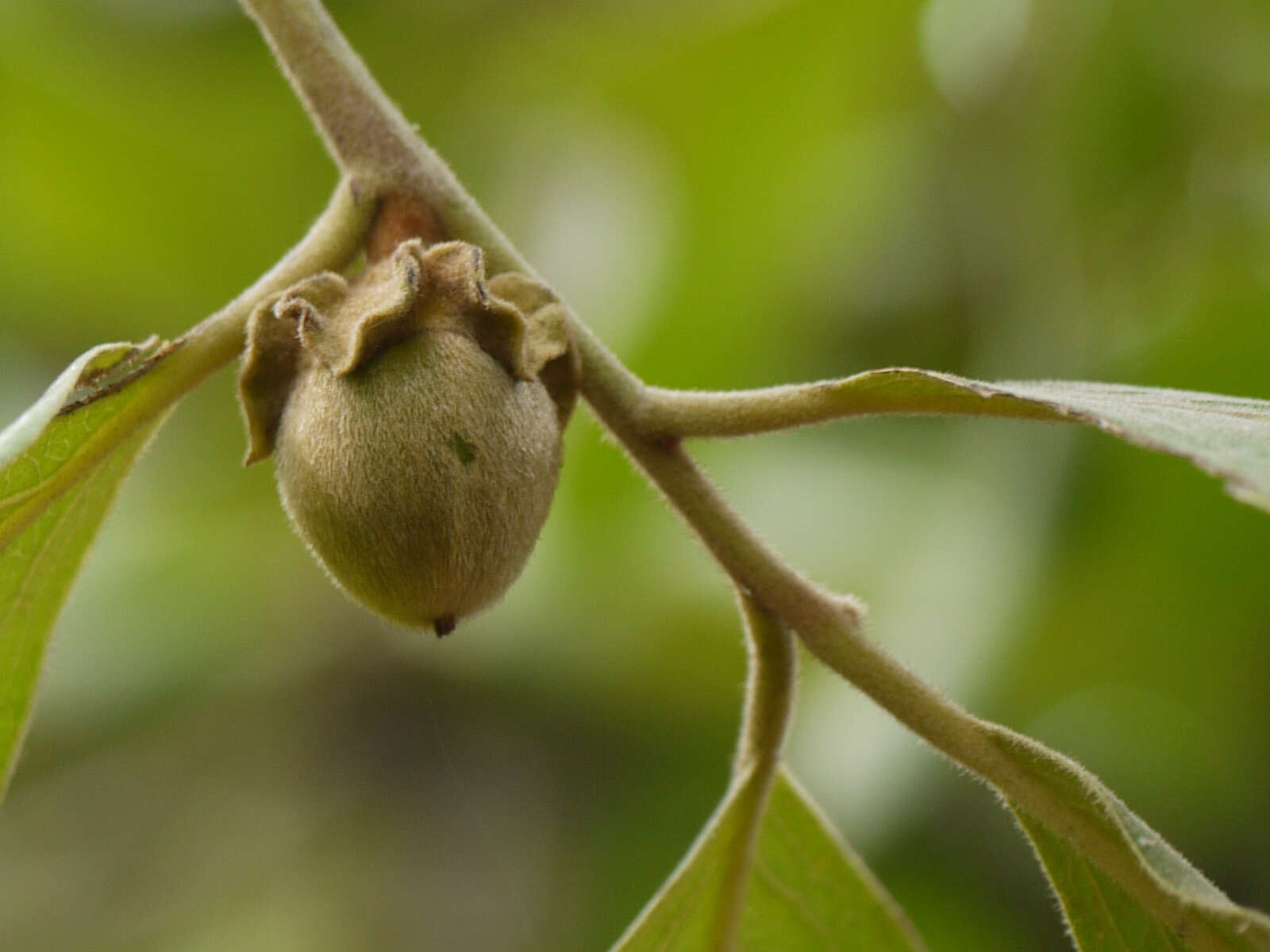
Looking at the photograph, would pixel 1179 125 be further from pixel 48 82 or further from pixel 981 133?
pixel 48 82

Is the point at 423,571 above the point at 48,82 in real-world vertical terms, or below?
below

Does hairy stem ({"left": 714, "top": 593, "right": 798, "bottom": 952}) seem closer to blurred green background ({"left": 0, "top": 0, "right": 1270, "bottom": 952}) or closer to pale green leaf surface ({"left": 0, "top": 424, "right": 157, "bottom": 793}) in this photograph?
pale green leaf surface ({"left": 0, "top": 424, "right": 157, "bottom": 793})

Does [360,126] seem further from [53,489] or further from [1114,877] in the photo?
[1114,877]

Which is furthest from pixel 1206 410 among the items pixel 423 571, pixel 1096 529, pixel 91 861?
pixel 91 861

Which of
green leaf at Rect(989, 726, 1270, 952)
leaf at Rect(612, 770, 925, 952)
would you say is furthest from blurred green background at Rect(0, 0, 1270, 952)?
green leaf at Rect(989, 726, 1270, 952)

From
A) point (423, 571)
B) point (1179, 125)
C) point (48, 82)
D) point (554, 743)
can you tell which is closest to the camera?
point (423, 571)

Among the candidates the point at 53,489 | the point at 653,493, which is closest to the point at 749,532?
the point at 53,489

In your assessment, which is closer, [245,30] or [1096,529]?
[1096,529]
